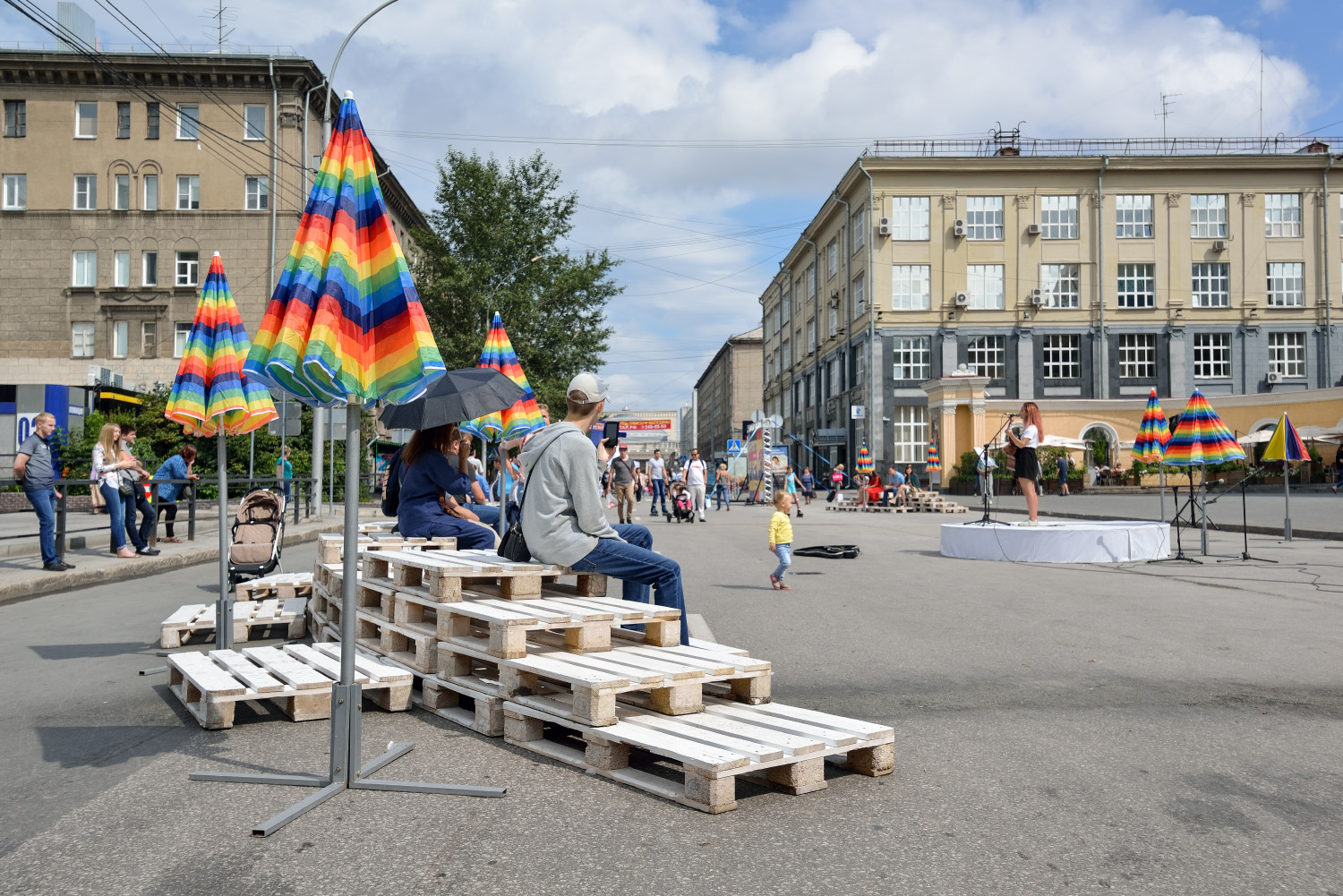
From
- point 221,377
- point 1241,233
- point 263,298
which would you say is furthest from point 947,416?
point 221,377

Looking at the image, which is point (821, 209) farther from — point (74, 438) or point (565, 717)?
point (565, 717)

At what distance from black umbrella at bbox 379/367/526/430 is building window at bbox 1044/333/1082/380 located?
141 feet

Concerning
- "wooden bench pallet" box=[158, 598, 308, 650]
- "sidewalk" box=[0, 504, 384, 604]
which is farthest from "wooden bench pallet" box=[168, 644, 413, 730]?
"sidewalk" box=[0, 504, 384, 604]

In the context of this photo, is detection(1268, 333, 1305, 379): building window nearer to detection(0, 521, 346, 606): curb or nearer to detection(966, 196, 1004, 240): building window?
detection(966, 196, 1004, 240): building window

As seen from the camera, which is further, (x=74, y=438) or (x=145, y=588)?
(x=74, y=438)

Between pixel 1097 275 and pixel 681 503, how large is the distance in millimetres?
31583

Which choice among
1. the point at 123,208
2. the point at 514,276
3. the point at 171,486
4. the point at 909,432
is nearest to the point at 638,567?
the point at 171,486

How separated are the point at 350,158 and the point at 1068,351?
48.6m

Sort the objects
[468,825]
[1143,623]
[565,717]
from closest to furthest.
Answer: [468,825] < [565,717] < [1143,623]

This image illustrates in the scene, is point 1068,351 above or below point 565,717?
above

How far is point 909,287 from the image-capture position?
48750mm

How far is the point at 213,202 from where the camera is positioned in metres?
43.5

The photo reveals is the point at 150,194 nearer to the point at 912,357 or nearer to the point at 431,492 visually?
the point at 912,357

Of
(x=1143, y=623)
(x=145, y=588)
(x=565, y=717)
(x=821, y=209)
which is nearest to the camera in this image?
(x=565, y=717)
